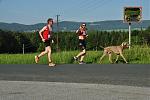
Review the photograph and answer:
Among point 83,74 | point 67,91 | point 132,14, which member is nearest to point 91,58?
point 132,14

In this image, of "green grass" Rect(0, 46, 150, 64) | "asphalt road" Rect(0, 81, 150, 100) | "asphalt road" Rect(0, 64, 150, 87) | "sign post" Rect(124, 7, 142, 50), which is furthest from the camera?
"sign post" Rect(124, 7, 142, 50)

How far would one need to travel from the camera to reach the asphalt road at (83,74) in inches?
438

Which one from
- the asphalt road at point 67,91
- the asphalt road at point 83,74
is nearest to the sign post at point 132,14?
the asphalt road at point 83,74

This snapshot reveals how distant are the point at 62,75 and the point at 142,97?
13.5ft

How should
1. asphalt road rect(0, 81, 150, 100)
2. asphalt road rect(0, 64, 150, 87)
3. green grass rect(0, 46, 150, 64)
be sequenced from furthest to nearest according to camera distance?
green grass rect(0, 46, 150, 64)
asphalt road rect(0, 64, 150, 87)
asphalt road rect(0, 81, 150, 100)

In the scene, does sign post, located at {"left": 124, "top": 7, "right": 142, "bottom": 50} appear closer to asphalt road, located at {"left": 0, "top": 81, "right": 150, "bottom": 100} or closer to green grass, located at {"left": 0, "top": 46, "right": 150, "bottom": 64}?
green grass, located at {"left": 0, "top": 46, "right": 150, "bottom": 64}

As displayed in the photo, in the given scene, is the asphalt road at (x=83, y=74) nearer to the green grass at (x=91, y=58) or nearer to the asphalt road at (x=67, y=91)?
the asphalt road at (x=67, y=91)

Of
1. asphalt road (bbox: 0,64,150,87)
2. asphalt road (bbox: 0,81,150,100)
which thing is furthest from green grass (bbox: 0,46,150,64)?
asphalt road (bbox: 0,81,150,100)

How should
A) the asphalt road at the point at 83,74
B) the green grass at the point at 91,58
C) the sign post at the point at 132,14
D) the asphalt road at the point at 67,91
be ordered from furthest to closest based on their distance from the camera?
the sign post at the point at 132,14 < the green grass at the point at 91,58 < the asphalt road at the point at 83,74 < the asphalt road at the point at 67,91

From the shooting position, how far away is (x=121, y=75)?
1217cm

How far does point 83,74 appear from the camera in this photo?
41.2 ft

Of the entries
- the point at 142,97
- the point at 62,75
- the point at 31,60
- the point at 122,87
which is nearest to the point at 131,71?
the point at 62,75

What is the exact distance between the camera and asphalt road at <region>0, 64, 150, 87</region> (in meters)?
11.1

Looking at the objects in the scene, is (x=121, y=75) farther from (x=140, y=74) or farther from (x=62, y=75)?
(x=62, y=75)
